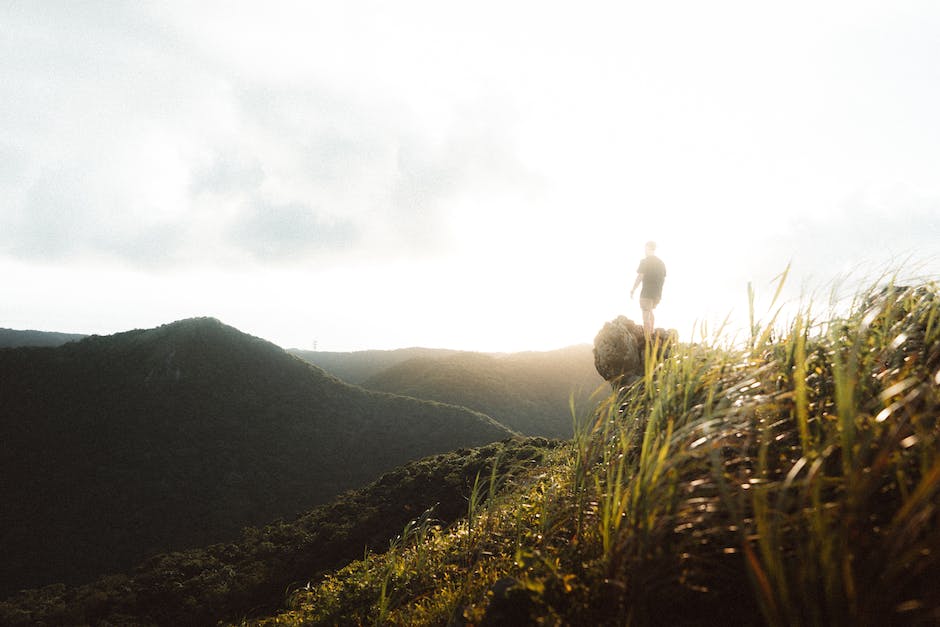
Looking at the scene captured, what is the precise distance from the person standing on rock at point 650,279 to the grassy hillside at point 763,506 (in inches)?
318

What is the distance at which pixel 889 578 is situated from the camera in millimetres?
1228

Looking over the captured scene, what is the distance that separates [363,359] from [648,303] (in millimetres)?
108268

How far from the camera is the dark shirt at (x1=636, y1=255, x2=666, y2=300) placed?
35.9ft

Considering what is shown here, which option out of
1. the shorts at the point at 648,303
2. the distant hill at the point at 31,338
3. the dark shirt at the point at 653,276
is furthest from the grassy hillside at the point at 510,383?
the distant hill at the point at 31,338

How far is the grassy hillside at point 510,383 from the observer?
177 ft

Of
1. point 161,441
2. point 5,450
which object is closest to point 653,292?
point 161,441

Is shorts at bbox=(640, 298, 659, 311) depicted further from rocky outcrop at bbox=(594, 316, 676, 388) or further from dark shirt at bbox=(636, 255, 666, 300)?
rocky outcrop at bbox=(594, 316, 676, 388)

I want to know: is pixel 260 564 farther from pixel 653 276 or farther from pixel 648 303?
pixel 653 276

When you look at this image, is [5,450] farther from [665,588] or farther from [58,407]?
[665,588]

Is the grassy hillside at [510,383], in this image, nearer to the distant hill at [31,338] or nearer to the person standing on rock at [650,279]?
the person standing on rock at [650,279]

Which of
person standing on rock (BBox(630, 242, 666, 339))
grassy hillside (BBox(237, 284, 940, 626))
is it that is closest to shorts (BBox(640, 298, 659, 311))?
person standing on rock (BBox(630, 242, 666, 339))

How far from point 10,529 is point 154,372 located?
19608 millimetres

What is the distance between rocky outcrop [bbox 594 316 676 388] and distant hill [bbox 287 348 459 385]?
8668cm

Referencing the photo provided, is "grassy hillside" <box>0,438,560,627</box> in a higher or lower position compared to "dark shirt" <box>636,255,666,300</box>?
lower
